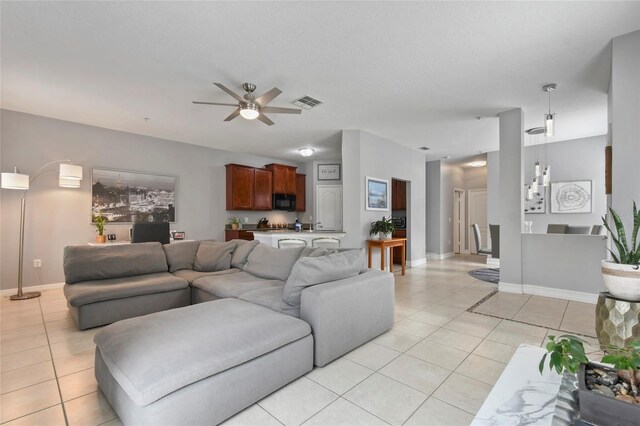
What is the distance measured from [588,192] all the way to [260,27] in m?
7.36

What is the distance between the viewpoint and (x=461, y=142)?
6465 millimetres

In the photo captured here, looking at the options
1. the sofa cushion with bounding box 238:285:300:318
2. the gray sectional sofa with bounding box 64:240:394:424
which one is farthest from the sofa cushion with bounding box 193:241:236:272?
the sofa cushion with bounding box 238:285:300:318

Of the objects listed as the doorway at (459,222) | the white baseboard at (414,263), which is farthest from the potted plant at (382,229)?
the doorway at (459,222)

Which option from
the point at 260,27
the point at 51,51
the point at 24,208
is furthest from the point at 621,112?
the point at 24,208

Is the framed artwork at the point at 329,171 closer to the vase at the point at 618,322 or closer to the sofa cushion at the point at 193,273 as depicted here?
the sofa cushion at the point at 193,273

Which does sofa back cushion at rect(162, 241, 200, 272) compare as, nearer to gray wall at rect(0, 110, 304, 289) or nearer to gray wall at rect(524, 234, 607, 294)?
gray wall at rect(0, 110, 304, 289)

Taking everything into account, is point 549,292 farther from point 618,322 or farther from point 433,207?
point 433,207

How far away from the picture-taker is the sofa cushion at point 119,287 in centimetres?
294

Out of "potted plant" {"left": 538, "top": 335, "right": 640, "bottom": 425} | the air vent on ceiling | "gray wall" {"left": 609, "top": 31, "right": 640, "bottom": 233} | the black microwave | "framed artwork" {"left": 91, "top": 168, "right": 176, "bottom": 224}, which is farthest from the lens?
the black microwave

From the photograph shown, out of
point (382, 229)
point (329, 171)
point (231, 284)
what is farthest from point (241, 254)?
point (329, 171)

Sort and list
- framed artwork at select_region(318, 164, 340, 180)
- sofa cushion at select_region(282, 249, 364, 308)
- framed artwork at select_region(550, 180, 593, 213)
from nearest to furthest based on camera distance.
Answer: sofa cushion at select_region(282, 249, 364, 308), framed artwork at select_region(550, 180, 593, 213), framed artwork at select_region(318, 164, 340, 180)

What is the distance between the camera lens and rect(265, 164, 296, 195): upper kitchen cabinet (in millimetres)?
7777

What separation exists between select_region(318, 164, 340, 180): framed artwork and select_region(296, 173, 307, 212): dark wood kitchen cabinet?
0.63m

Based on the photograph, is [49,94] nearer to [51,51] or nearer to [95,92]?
[95,92]
